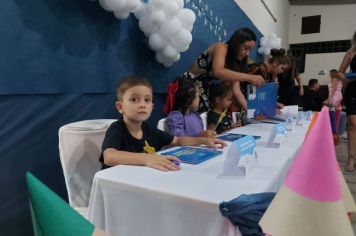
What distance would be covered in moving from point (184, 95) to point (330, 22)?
24.8ft

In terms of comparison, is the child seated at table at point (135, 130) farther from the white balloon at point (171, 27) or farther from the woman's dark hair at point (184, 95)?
the white balloon at point (171, 27)

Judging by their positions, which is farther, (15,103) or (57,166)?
(57,166)

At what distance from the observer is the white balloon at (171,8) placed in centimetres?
212

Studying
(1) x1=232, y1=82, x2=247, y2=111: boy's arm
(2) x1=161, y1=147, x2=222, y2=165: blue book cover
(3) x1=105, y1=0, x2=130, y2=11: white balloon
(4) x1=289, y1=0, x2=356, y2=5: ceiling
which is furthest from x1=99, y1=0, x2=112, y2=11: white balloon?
(4) x1=289, y1=0, x2=356, y2=5: ceiling

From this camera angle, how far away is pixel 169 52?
241 cm

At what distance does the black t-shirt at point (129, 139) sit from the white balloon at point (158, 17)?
89 cm

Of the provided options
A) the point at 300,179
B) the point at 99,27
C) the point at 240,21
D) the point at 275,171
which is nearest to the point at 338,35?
the point at 240,21

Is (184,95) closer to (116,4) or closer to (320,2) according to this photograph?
(116,4)

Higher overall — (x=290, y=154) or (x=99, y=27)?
(x=99, y=27)

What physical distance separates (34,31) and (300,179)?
148 cm

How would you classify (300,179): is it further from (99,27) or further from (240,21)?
(240,21)

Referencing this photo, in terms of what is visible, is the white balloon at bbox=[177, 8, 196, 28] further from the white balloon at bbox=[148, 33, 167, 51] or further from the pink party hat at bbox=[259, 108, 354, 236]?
the pink party hat at bbox=[259, 108, 354, 236]

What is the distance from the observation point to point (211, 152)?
4.29ft

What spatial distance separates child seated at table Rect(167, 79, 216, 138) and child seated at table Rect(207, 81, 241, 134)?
0.51ft
